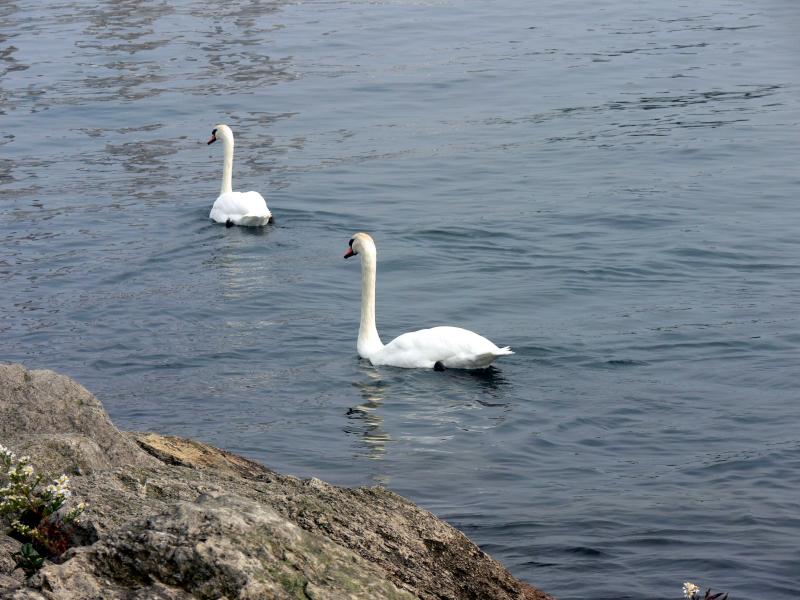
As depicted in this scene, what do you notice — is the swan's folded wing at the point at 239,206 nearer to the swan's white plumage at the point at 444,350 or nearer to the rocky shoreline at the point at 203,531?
the swan's white plumage at the point at 444,350

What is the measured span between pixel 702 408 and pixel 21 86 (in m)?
21.0

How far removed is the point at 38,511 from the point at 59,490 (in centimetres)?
12

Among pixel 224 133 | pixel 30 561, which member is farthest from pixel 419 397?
pixel 224 133

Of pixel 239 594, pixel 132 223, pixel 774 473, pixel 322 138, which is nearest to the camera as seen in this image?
pixel 239 594

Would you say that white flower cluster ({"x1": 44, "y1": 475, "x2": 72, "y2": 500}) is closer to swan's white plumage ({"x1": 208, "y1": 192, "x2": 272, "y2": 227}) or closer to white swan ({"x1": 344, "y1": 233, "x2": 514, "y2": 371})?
white swan ({"x1": 344, "y1": 233, "x2": 514, "y2": 371})

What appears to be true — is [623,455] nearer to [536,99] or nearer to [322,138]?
[322,138]

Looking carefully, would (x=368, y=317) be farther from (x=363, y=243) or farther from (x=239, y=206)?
(x=239, y=206)

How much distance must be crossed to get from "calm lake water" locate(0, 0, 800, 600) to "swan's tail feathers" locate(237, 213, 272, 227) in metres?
0.17

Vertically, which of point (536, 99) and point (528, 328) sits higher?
point (536, 99)

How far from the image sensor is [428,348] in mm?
12234

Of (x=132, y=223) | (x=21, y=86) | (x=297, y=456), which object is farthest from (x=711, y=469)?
(x=21, y=86)

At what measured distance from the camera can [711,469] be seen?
371 inches

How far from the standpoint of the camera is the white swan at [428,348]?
1205cm

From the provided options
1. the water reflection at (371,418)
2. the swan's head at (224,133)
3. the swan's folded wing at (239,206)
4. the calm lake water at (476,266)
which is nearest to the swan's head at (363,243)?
the calm lake water at (476,266)
